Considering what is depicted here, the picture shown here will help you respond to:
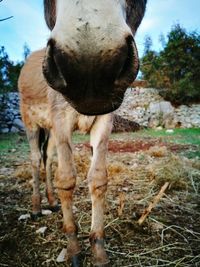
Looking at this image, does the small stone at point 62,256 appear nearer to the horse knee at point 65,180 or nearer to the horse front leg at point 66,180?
the horse front leg at point 66,180

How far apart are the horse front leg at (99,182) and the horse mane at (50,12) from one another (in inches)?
32.5

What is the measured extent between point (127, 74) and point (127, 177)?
330cm

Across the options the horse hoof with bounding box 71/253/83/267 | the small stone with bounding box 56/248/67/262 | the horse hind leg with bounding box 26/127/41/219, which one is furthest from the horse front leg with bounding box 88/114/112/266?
the horse hind leg with bounding box 26/127/41/219

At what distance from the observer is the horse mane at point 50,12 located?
214cm

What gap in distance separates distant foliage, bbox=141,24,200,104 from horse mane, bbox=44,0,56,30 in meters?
15.6

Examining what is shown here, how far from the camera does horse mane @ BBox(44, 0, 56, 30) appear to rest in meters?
2.14

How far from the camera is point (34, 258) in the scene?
2301 mm

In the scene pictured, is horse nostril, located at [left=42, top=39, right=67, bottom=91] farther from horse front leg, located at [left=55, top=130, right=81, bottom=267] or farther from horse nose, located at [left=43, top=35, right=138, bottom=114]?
horse front leg, located at [left=55, top=130, right=81, bottom=267]

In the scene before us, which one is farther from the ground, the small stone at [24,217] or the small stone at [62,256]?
the small stone at [24,217]

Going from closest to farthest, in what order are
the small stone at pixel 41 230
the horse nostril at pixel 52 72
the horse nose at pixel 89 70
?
the horse nose at pixel 89 70, the horse nostril at pixel 52 72, the small stone at pixel 41 230

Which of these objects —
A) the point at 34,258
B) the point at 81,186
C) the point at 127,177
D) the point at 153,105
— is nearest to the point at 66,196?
the point at 34,258

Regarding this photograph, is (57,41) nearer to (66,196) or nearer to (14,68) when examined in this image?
(66,196)

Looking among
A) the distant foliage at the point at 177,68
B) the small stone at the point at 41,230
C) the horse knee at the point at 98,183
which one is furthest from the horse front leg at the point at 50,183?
the distant foliage at the point at 177,68

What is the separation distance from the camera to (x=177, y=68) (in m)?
18.1
